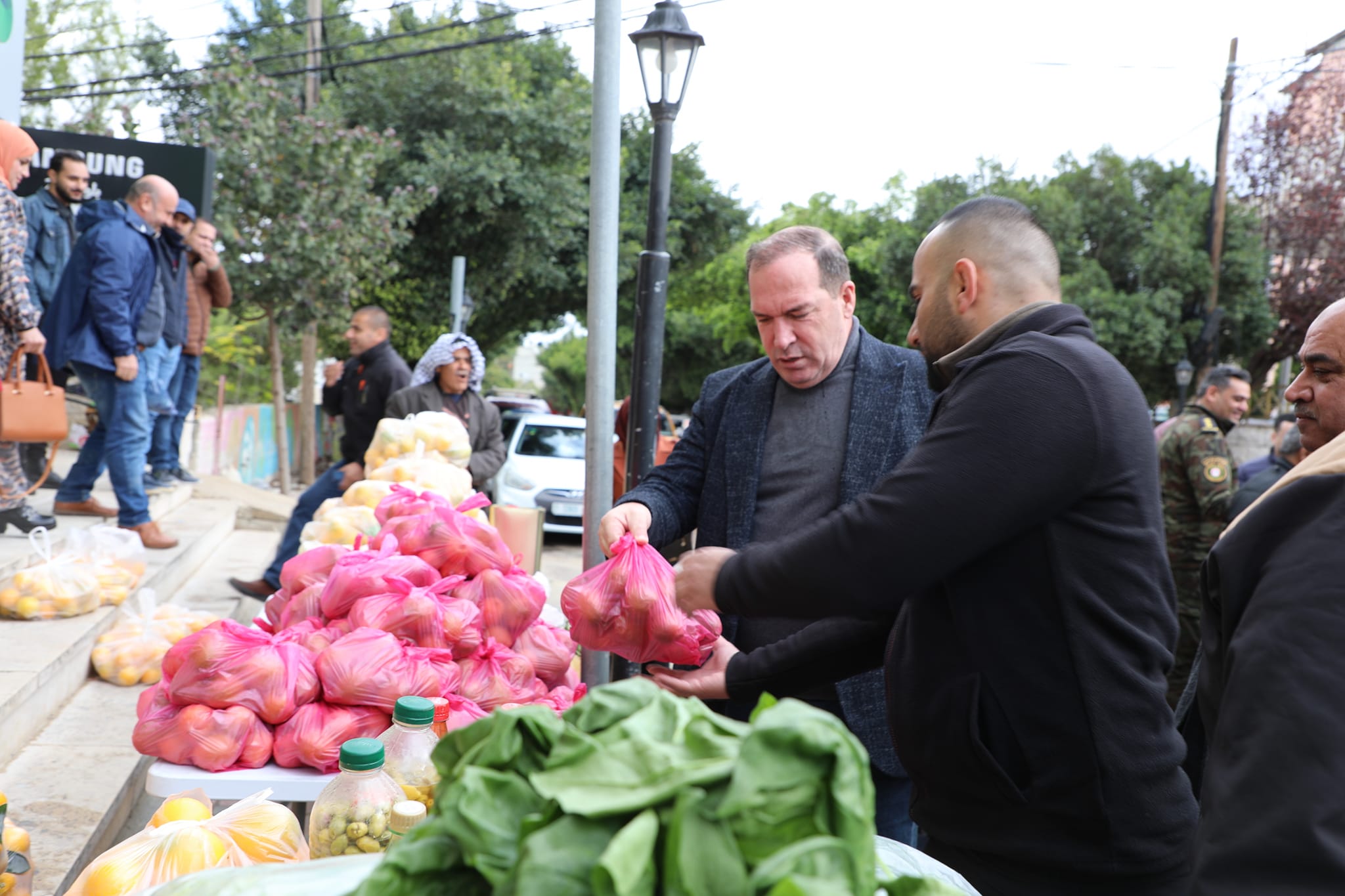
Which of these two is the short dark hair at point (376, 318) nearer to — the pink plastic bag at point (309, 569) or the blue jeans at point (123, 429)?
the blue jeans at point (123, 429)

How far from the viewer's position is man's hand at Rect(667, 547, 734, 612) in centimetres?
183

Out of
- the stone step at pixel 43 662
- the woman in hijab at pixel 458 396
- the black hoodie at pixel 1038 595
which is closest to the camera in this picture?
the black hoodie at pixel 1038 595

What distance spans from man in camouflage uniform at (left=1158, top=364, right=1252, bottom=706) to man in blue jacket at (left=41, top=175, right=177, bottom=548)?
20.2ft

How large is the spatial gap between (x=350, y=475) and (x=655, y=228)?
257 centimetres

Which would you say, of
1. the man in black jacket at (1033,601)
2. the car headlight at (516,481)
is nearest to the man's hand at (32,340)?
the man in black jacket at (1033,601)

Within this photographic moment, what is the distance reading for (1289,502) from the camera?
123 cm

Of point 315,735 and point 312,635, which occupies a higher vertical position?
point 312,635

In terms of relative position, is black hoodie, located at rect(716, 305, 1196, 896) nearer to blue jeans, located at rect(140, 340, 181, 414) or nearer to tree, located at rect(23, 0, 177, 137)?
blue jeans, located at rect(140, 340, 181, 414)

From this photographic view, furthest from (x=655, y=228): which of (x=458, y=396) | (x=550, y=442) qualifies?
(x=550, y=442)

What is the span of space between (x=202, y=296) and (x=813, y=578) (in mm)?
7927

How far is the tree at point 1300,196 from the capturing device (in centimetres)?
2466

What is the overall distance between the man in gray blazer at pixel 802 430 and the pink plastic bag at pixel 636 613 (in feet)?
0.65

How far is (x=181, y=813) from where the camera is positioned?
1.91 m

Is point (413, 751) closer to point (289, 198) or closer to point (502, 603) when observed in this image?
point (502, 603)
